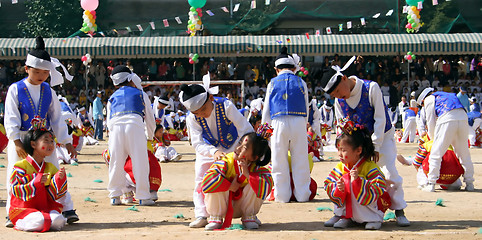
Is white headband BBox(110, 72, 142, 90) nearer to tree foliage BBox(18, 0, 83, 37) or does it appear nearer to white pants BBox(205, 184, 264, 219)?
white pants BBox(205, 184, 264, 219)

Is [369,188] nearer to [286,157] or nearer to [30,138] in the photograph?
[286,157]

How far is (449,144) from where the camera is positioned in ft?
32.3

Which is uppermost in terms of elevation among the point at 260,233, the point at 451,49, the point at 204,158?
the point at 451,49

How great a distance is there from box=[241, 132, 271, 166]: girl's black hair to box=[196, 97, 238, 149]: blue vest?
1.31 ft

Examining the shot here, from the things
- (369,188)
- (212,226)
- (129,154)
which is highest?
(129,154)

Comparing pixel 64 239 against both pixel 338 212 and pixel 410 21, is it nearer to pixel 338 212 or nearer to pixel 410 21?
pixel 338 212

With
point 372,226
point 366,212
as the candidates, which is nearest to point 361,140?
point 366,212

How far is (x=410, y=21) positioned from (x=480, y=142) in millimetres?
10256

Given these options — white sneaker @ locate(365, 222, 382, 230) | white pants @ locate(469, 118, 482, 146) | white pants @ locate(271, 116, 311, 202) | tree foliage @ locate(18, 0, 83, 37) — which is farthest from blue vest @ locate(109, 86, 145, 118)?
tree foliage @ locate(18, 0, 83, 37)

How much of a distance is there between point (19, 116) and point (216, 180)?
2.21 meters

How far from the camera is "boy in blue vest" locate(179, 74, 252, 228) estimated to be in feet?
22.3

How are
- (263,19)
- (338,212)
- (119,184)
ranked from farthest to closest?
(263,19) → (119,184) → (338,212)

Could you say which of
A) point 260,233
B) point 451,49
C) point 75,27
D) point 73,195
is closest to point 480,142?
point 451,49

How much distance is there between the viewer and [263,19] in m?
31.1
